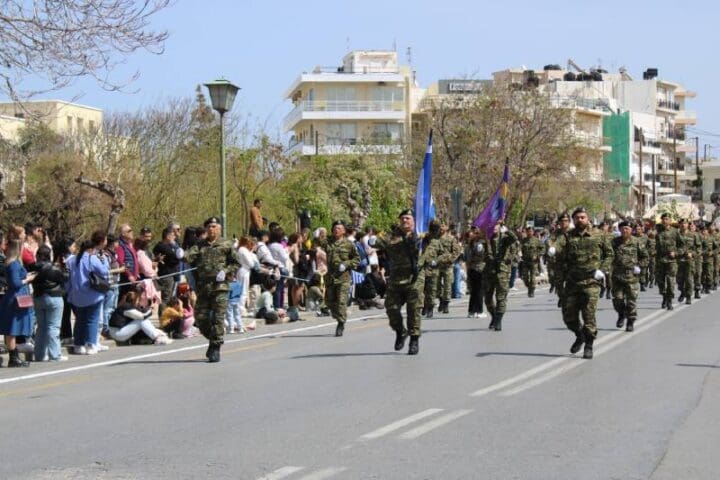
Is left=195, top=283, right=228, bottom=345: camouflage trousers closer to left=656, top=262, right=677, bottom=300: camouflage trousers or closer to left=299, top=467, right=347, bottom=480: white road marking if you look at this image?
left=299, top=467, right=347, bottom=480: white road marking

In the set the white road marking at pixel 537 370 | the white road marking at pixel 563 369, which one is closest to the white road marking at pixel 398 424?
the white road marking at pixel 537 370

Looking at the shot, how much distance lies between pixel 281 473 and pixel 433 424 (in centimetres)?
229

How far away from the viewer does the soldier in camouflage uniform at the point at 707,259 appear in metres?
30.8

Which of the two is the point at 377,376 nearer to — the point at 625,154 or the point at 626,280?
the point at 626,280

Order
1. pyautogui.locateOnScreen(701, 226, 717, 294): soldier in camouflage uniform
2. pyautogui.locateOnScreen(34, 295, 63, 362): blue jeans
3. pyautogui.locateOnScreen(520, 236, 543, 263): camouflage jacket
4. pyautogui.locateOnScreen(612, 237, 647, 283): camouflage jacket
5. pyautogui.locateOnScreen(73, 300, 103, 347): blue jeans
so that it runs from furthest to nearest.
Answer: pyautogui.locateOnScreen(520, 236, 543, 263): camouflage jacket → pyautogui.locateOnScreen(701, 226, 717, 294): soldier in camouflage uniform → pyautogui.locateOnScreen(612, 237, 647, 283): camouflage jacket → pyautogui.locateOnScreen(73, 300, 103, 347): blue jeans → pyautogui.locateOnScreen(34, 295, 63, 362): blue jeans

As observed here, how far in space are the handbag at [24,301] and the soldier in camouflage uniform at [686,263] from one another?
15.3 m

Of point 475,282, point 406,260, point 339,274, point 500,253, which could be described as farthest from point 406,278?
point 475,282

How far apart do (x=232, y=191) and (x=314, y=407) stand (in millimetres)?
31937

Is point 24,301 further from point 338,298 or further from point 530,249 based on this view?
point 530,249

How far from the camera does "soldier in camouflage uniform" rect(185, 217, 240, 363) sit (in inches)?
620

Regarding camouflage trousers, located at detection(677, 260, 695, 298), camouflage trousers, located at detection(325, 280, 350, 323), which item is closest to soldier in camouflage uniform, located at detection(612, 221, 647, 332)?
camouflage trousers, located at detection(325, 280, 350, 323)

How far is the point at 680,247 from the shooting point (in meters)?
26.7

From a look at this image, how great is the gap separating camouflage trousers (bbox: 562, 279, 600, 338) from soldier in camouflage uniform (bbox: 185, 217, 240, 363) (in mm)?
4209

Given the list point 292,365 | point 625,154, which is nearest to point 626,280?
point 292,365
